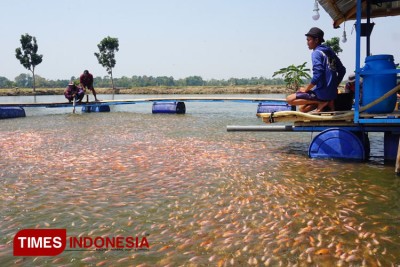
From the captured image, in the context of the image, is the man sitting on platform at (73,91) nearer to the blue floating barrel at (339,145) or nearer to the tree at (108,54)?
the blue floating barrel at (339,145)

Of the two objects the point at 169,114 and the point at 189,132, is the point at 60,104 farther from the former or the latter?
the point at 189,132

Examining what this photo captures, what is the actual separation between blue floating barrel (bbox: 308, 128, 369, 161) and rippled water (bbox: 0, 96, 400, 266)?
0.30 m

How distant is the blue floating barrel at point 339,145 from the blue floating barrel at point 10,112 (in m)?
22.3

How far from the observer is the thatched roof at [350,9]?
376 inches

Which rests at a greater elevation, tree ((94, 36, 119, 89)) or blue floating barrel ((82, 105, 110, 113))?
tree ((94, 36, 119, 89))

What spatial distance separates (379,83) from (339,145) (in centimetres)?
179

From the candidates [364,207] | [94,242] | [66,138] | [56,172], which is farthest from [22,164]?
[364,207]

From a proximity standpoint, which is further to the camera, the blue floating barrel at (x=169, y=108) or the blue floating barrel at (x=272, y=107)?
the blue floating barrel at (x=169, y=108)

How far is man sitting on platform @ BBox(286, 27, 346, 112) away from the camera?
883 cm

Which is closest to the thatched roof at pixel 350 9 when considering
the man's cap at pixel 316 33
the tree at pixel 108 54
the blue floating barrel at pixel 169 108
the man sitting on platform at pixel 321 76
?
the man's cap at pixel 316 33

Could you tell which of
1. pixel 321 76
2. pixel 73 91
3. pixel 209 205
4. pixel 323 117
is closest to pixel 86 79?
pixel 73 91

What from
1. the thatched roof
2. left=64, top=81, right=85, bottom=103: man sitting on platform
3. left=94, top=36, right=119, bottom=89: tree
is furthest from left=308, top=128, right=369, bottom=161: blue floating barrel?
left=94, top=36, right=119, bottom=89: tree

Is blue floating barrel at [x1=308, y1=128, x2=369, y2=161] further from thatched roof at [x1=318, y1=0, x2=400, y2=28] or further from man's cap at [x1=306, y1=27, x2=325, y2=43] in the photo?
thatched roof at [x1=318, y1=0, x2=400, y2=28]

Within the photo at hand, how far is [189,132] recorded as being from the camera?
1510 centimetres
